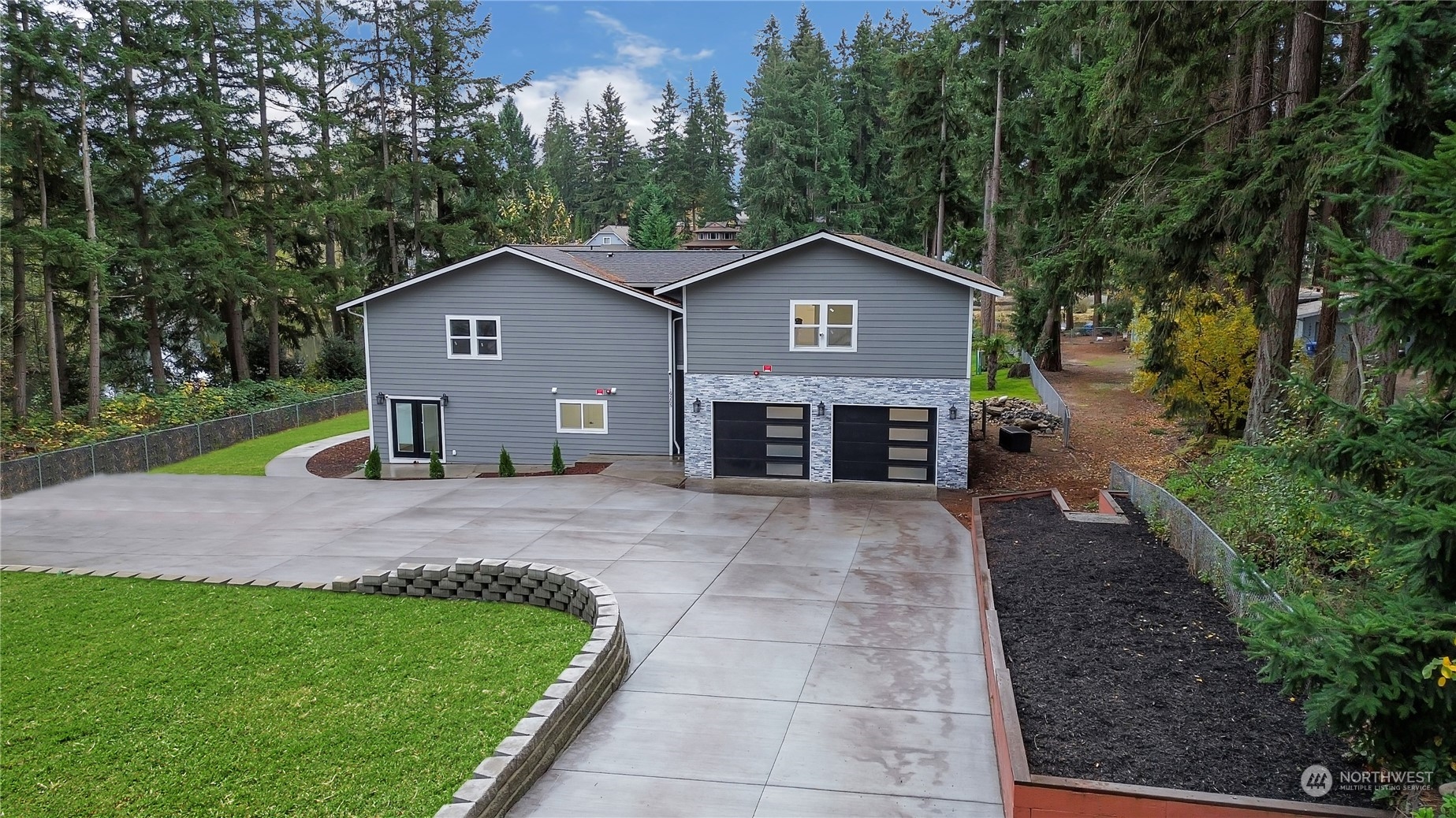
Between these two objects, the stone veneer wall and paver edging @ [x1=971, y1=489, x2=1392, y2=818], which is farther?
the stone veneer wall

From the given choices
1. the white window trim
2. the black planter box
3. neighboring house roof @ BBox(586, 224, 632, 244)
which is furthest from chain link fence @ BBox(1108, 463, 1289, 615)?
neighboring house roof @ BBox(586, 224, 632, 244)

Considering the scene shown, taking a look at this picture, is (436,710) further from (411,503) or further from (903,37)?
(903,37)

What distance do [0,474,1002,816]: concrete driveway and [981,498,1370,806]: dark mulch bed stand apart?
672 millimetres

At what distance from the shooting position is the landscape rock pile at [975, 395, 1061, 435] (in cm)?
2228

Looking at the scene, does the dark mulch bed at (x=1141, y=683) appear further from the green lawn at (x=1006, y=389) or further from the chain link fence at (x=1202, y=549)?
the green lawn at (x=1006, y=389)

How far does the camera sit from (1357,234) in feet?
53.8

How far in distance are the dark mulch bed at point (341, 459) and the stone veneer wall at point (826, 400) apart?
924cm

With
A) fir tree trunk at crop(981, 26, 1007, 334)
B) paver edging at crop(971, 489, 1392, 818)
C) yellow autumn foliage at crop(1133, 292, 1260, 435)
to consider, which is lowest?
paver edging at crop(971, 489, 1392, 818)

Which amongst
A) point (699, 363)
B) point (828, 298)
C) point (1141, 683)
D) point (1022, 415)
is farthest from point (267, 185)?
point (1141, 683)

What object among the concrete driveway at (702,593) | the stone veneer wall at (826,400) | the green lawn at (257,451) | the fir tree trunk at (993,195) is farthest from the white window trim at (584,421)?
the fir tree trunk at (993,195)

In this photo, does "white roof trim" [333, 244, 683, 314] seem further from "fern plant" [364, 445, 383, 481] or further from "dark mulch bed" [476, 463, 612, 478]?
"dark mulch bed" [476, 463, 612, 478]

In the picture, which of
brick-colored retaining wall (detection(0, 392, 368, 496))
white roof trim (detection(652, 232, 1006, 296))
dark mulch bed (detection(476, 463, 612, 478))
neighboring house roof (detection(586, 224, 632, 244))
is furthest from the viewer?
neighboring house roof (detection(586, 224, 632, 244))

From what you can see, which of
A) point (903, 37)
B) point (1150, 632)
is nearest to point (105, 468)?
point (1150, 632)

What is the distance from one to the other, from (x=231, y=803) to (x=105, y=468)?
19.6 m
